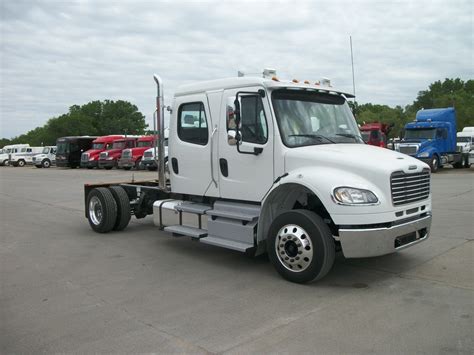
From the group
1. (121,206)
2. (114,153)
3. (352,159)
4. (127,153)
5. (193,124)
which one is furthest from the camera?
(114,153)

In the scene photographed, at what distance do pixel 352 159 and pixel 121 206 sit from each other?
5.22 meters

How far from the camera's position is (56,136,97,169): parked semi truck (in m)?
40.2

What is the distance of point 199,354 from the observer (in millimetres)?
3846

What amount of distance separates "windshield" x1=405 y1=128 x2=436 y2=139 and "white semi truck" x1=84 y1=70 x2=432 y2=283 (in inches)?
764

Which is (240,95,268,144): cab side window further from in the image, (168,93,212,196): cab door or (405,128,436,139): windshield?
(405,128,436,139): windshield

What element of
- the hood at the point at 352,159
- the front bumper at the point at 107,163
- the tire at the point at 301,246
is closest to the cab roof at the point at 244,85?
the hood at the point at 352,159

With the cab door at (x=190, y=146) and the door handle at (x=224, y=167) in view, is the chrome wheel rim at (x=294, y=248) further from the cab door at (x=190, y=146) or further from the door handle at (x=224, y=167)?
the cab door at (x=190, y=146)

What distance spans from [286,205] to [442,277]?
7.09 feet

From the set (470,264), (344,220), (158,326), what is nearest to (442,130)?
(470,264)

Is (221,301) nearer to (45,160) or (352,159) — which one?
(352,159)

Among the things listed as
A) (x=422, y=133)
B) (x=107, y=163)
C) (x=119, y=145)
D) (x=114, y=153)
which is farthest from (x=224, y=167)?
(x=119, y=145)

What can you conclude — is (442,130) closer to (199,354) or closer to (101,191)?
(101,191)

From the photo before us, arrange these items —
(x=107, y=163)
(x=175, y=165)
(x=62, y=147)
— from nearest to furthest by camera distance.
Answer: (x=175, y=165), (x=107, y=163), (x=62, y=147)

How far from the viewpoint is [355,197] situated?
5188 mm
